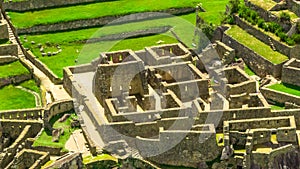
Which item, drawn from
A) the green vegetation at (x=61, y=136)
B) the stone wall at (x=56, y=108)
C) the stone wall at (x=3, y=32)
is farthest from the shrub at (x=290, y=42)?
the stone wall at (x=3, y=32)

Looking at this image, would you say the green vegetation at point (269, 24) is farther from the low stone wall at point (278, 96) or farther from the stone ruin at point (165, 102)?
the low stone wall at point (278, 96)

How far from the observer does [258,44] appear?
81188mm

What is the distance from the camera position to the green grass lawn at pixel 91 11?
94.9 metres

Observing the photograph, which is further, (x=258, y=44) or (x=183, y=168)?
(x=258, y=44)

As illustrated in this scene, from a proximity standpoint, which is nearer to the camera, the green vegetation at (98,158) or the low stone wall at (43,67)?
the green vegetation at (98,158)

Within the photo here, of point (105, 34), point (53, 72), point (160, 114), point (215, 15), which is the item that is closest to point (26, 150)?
point (160, 114)

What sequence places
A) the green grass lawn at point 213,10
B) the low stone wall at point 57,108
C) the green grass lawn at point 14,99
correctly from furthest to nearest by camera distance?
1. the green grass lawn at point 213,10
2. the green grass lawn at point 14,99
3. the low stone wall at point 57,108

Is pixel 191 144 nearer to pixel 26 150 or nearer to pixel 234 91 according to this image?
pixel 234 91

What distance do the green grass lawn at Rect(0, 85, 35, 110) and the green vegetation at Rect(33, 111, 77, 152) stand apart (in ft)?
18.2

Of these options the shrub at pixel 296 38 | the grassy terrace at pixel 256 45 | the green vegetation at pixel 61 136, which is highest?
the shrub at pixel 296 38

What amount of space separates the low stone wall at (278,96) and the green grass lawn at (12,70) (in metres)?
24.5

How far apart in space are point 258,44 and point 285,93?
11.0m

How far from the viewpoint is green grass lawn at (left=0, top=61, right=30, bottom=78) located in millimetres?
81387

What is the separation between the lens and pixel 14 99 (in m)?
76.7
